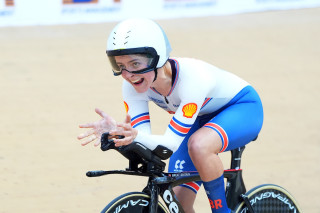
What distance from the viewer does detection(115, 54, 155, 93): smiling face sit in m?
3.57

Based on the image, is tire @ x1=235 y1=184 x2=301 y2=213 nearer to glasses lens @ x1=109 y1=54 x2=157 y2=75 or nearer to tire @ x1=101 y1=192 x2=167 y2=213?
tire @ x1=101 y1=192 x2=167 y2=213

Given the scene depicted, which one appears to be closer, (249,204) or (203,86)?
(203,86)

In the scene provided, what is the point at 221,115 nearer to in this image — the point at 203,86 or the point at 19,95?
the point at 203,86

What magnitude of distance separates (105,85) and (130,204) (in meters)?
5.07

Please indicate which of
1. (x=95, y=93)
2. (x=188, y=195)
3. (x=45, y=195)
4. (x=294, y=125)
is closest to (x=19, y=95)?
(x=95, y=93)

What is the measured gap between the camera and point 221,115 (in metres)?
4.06

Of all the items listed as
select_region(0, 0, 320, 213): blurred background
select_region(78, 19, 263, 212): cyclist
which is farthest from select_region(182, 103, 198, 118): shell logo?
select_region(0, 0, 320, 213): blurred background

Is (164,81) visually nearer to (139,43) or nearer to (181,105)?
(181,105)

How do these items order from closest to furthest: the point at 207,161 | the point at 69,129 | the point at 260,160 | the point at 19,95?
the point at 207,161, the point at 260,160, the point at 69,129, the point at 19,95

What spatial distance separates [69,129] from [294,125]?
2.48 meters

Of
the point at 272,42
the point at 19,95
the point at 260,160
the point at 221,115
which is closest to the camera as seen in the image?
the point at 221,115

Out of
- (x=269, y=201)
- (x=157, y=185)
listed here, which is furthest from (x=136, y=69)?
(x=269, y=201)

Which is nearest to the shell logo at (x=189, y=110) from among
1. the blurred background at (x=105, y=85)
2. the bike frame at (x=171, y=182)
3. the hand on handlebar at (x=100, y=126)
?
the bike frame at (x=171, y=182)

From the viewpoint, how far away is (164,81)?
3830 mm
